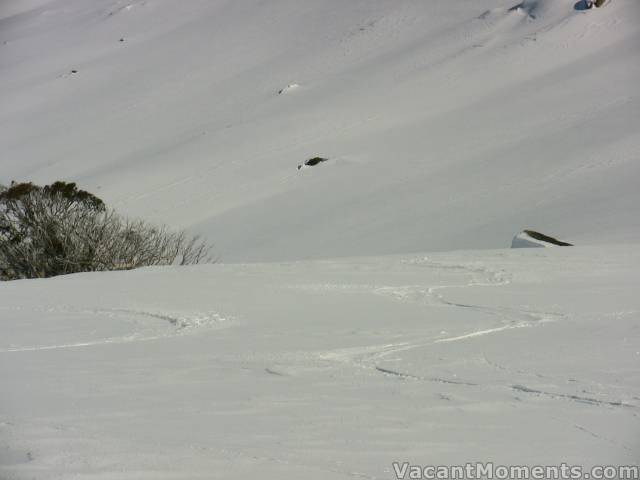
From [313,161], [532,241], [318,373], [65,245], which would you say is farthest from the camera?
[313,161]

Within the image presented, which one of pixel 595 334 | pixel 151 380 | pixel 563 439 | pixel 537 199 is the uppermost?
pixel 151 380

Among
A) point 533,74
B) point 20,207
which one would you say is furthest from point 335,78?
point 20,207

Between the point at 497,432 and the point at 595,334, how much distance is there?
2605 mm

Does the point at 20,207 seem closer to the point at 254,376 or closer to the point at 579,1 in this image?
the point at 254,376

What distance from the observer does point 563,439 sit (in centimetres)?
411

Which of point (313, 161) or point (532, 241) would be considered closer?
point (532, 241)

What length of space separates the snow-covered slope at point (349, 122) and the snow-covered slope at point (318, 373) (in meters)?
8.79

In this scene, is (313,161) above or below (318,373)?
below

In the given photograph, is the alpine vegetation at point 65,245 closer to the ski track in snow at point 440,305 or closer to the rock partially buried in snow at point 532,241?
the ski track in snow at point 440,305

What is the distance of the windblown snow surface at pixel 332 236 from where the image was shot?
4316 millimetres

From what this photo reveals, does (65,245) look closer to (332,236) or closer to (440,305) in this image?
(440,305)

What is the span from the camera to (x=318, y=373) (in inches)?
217

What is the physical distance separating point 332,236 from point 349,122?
9.77 metres

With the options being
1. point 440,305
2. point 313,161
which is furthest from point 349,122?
point 440,305
